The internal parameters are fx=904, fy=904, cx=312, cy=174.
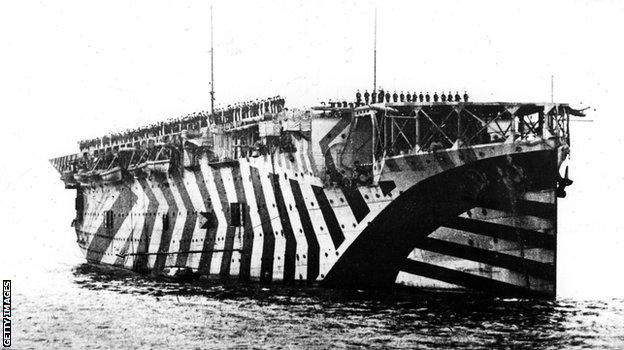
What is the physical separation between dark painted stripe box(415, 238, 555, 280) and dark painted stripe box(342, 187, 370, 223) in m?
2.65

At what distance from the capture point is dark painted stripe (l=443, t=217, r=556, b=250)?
109 ft

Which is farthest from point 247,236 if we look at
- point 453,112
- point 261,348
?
point 261,348

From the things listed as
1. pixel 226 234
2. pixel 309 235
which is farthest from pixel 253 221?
pixel 309 235

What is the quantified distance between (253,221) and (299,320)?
11381mm

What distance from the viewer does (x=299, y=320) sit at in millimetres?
29438

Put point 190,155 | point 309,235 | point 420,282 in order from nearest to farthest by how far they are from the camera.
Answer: point 420,282 < point 309,235 < point 190,155

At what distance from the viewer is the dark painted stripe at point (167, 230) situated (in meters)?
47.3

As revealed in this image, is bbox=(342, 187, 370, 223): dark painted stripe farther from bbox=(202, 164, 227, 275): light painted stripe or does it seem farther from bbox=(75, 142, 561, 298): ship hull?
bbox=(202, 164, 227, 275): light painted stripe

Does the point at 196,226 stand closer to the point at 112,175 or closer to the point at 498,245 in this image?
the point at 112,175

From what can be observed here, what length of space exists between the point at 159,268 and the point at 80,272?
8.01m

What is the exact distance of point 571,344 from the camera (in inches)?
992

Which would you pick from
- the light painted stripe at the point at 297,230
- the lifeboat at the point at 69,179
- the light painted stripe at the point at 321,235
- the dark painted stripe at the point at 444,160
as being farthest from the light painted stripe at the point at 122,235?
the dark painted stripe at the point at 444,160

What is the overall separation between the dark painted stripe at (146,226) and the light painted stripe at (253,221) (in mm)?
10156

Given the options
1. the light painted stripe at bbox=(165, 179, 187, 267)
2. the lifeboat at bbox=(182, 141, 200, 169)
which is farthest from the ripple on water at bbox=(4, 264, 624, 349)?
the lifeboat at bbox=(182, 141, 200, 169)
